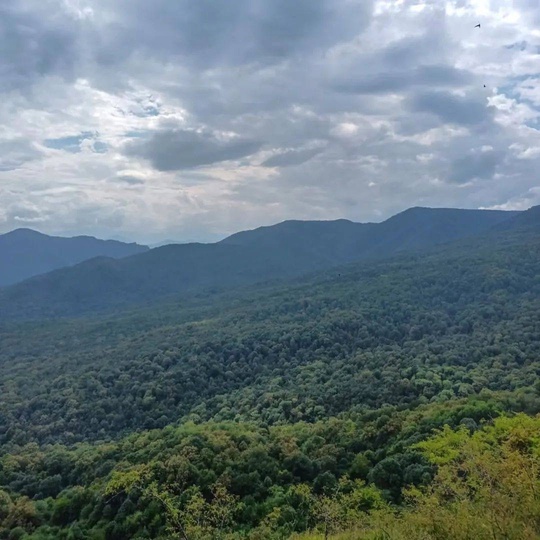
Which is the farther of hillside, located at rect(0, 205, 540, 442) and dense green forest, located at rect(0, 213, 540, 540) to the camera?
hillside, located at rect(0, 205, 540, 442)

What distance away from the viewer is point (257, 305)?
5463 inches

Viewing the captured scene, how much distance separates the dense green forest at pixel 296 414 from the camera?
83.4ft

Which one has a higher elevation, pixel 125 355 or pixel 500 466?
pixel 500 466

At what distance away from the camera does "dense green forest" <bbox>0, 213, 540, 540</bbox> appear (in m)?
25.4

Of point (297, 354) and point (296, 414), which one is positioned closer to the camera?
point (296, 414)

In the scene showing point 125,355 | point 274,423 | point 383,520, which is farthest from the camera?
point 125,355

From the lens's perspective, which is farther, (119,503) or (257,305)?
(257,305)

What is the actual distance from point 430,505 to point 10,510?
33183mm

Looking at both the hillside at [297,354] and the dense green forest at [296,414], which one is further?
the hillside at [297,354]

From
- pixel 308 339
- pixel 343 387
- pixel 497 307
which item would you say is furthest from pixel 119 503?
pixel 497 307

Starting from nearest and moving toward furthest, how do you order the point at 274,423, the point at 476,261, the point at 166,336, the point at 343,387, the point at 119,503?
the point at 119,503 < the point at 274,423 < the point at 343,387 < the point at 166,336 < the point at 476,261

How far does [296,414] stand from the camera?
5759cm

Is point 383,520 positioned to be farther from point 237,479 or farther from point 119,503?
point 119,503

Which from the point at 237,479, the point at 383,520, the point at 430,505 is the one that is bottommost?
the point at 237,479
